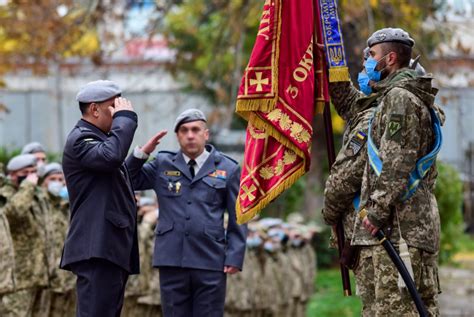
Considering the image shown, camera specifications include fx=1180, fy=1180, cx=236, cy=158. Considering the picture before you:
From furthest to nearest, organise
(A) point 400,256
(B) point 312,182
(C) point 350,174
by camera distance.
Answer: (B) point 312,182 < (C) point 350,174 < (A) point 400,256

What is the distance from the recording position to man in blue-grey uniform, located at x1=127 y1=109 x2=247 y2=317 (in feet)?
30.5

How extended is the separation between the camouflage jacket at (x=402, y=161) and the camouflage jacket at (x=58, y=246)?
14.5ft

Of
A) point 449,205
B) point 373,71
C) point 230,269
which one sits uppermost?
point 449,205

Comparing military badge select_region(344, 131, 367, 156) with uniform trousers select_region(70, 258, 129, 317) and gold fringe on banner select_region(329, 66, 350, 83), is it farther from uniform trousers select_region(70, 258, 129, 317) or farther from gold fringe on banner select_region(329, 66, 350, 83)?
uniform trousers select_region(70, 258, 129, 317)

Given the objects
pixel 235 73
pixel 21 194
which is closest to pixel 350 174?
pixel 21 194

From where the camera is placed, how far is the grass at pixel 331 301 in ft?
61.0

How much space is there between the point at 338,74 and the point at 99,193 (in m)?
1.78

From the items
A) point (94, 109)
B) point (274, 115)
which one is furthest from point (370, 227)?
point (94, 109)

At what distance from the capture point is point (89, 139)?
25.6ft

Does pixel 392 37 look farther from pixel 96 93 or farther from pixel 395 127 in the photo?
pixel 96 93

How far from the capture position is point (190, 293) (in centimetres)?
934

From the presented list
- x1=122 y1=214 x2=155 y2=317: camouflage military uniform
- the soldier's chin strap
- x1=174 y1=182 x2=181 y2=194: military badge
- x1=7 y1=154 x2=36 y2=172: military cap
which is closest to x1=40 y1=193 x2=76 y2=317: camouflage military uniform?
x1=7 y1=154 x2=36 y2=172: military cap

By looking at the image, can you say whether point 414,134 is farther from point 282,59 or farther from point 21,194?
point 21,194

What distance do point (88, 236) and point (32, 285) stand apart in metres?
3.13
